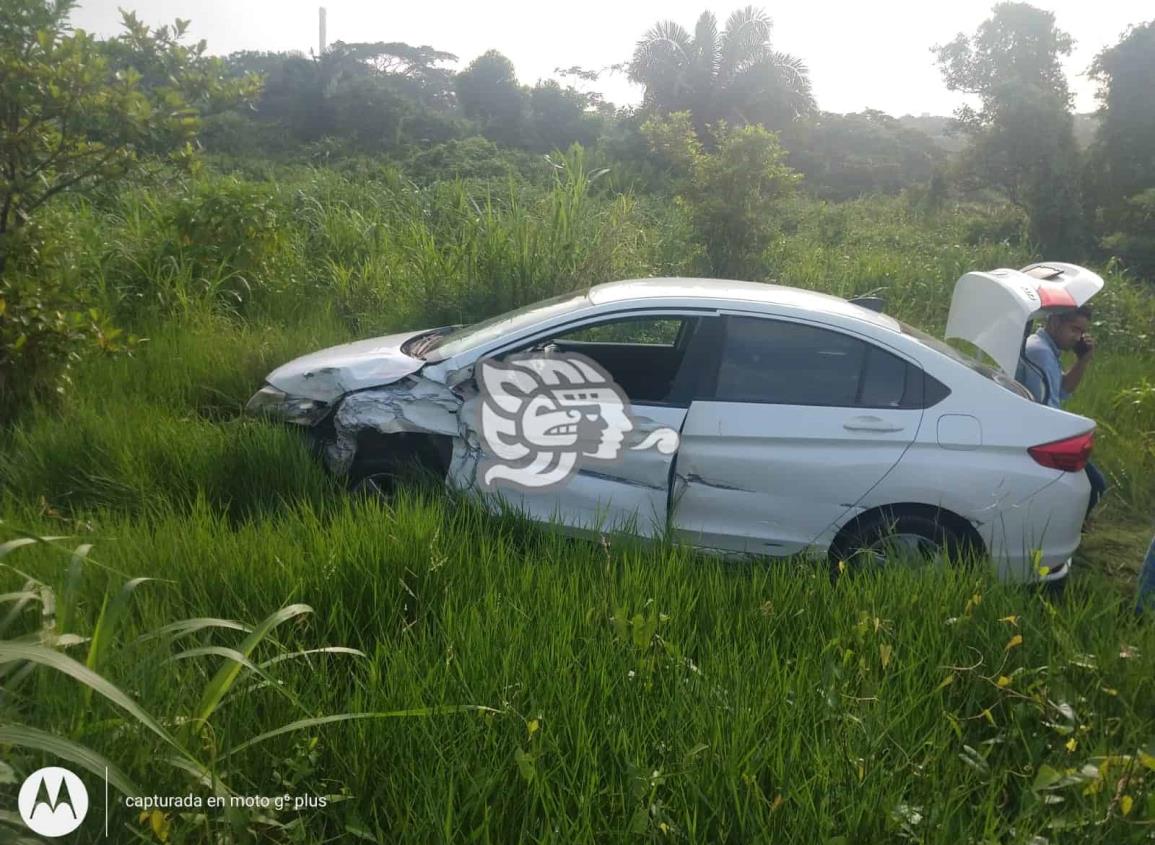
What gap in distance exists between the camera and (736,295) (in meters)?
4.36

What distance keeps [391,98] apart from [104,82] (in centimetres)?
2730

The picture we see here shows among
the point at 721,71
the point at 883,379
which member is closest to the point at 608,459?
the point at 883,379

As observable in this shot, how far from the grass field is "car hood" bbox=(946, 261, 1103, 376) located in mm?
1301

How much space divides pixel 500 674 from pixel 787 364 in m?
2.24

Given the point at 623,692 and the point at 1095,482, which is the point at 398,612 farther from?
the point at 1095,482

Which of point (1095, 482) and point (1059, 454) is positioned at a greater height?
point (1059, 454)

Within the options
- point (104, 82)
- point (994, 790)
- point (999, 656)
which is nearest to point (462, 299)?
point (104, 82)

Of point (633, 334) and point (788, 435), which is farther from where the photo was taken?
point (633, 334)

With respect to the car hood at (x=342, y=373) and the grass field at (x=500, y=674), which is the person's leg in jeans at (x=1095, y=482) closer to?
the grass field at (x=500, y=674)

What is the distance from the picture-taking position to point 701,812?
2201 mm

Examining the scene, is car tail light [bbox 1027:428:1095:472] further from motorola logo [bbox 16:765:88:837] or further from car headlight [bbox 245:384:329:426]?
motorola logo [bbox 16:765:88:837]

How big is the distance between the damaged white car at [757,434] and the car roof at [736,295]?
0.02m

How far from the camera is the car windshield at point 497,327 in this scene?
4.48m

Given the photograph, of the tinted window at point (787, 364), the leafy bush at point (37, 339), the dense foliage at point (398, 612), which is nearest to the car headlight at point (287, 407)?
the dense foliage at point (398, 612)
